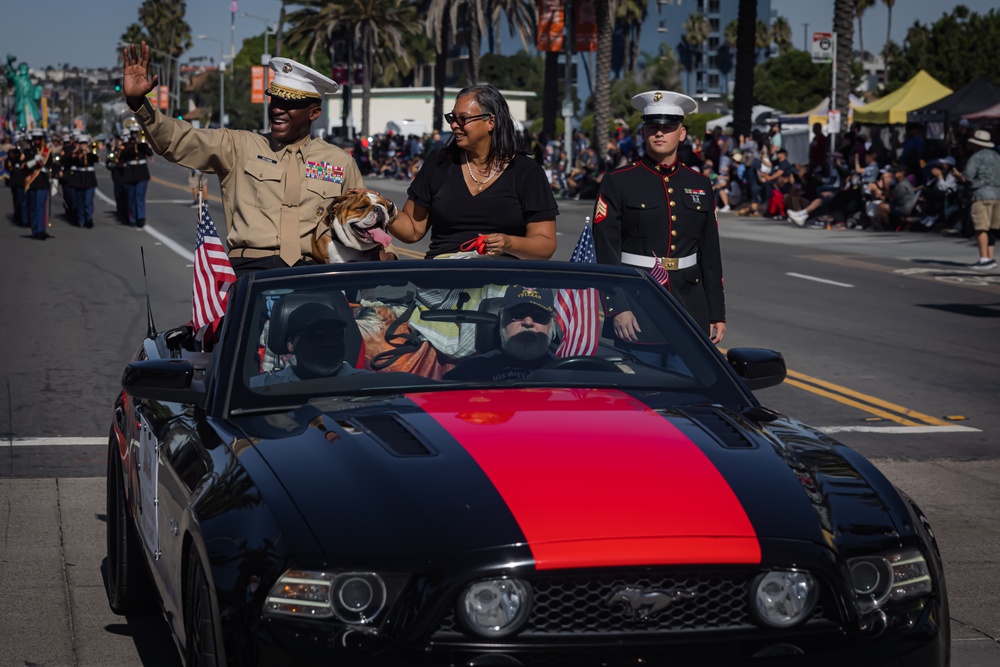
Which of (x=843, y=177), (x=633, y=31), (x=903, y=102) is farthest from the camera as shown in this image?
(x=633, y=31)

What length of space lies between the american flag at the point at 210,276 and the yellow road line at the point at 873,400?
520 cm

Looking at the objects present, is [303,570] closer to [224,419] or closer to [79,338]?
→ [224,419]

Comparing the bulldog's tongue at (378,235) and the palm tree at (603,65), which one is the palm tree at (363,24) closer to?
the palm tree at (603,65)

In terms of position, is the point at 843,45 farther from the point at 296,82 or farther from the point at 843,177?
the point at 296,82

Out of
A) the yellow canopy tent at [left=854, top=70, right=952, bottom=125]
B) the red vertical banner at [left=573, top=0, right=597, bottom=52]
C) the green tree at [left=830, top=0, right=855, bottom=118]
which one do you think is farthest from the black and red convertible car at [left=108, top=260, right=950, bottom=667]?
the red vertical banner at [left=573, top=0, right=597, bottom=52]

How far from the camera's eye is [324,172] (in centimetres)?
748

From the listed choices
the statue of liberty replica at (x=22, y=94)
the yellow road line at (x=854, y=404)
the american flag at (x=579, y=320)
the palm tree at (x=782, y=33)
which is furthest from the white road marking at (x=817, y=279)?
the palm tree at (x=782, y=33)

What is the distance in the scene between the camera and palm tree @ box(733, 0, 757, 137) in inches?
1502

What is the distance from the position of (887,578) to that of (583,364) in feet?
4.91

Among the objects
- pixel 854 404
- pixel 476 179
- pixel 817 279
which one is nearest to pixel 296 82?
pixel 476 179

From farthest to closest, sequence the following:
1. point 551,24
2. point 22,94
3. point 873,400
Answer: point 22,94 → point 551,24 → point 873,400

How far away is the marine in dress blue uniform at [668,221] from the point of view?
26.3 feet

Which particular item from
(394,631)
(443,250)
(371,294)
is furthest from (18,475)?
(394,631)

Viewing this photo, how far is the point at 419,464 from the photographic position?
384 centimetres
